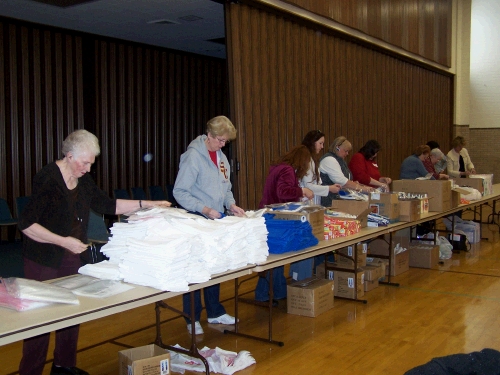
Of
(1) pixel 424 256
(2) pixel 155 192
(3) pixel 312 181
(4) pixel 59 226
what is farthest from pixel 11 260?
(1) pixel 424 256

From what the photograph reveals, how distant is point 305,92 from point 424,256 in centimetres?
260

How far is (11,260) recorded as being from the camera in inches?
265

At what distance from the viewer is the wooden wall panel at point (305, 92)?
6.09 m

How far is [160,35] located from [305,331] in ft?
20.5

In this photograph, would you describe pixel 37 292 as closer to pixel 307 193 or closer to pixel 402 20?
pixel 307 193

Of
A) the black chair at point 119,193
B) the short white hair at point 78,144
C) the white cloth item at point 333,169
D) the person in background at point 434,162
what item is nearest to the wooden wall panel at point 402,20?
the person in background at point 434,162

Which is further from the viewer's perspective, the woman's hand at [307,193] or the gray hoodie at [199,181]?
the woman's hand at [307,193]

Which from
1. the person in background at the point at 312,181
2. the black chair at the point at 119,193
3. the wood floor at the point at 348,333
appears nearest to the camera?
the wood floor at the point at 348,333

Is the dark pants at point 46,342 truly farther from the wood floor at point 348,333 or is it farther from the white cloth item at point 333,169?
the white cloth item at point 333,169

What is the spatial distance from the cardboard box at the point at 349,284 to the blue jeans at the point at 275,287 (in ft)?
1.77

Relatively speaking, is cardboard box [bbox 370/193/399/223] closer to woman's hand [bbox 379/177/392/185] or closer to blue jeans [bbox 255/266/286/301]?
blue jeans [bbox 255/266/286/301]

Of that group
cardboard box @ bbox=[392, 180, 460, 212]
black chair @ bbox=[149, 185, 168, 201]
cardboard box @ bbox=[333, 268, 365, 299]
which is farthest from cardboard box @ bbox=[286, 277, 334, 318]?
black chair @ bbox=[149, 185, 168, 201]

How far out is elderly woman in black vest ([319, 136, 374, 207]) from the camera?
5.38m

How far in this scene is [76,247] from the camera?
107 inches
